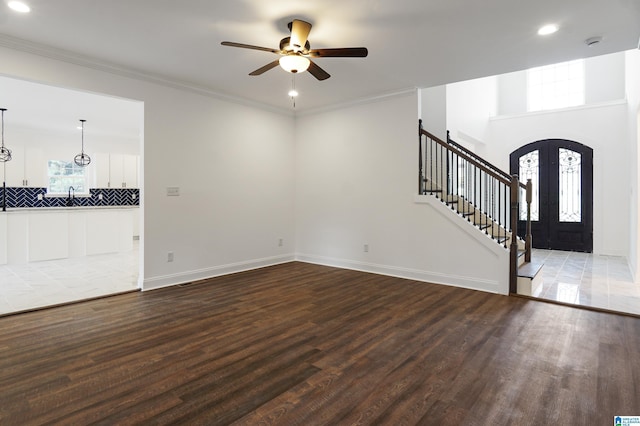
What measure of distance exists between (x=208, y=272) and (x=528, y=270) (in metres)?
4.62

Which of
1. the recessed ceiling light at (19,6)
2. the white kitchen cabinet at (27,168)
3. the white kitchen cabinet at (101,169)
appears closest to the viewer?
the recessed ceiling light at (19,6)

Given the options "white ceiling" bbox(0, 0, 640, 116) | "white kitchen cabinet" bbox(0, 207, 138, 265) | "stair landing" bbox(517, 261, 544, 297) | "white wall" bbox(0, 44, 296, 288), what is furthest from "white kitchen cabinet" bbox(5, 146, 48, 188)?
"stair landing" bbox(517, 261, 544, 297)

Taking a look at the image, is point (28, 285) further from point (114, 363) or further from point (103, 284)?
point (114, 363)

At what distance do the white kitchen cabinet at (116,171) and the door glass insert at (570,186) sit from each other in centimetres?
1082

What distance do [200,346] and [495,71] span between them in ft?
15.2

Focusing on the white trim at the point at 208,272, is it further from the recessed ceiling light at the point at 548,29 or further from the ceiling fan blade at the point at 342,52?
the recessed ceiling light at the point at 548,29

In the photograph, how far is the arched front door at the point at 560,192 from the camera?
25.3ft

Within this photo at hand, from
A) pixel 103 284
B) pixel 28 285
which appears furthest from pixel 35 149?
pixel 103 284

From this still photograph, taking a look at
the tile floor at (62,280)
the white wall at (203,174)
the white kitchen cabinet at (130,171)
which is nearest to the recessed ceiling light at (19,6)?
the white wall at (203,174)

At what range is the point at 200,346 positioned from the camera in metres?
2.86

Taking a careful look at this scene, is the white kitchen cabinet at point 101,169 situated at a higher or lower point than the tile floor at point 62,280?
higher

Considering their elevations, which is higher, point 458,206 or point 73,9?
point 73,9

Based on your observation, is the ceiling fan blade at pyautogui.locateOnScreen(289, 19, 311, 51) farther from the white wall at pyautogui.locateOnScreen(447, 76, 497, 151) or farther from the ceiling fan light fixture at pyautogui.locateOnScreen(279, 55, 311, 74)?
the white wall at pyautogui.locateOnScreen(447, 76, 497, 151)

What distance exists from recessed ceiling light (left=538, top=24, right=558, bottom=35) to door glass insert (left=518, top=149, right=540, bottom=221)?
568cm
